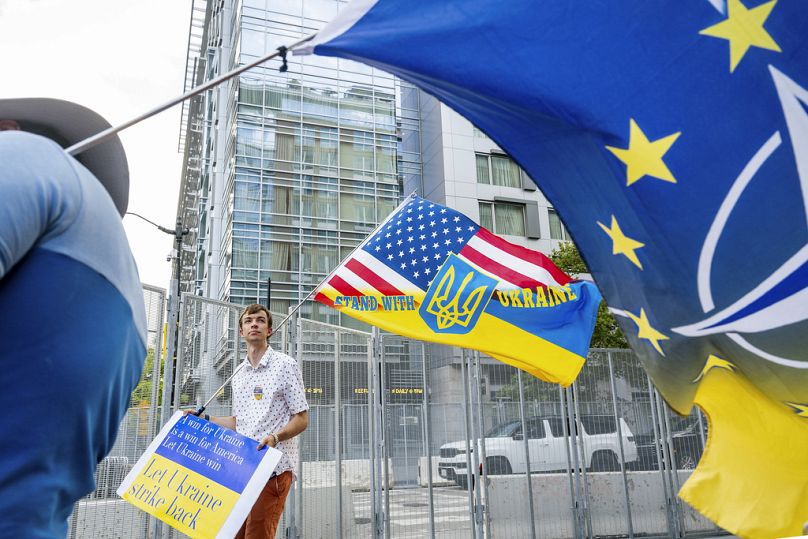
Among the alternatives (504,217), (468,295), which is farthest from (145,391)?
(504,217)

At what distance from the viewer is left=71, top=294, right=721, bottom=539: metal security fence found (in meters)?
8.63

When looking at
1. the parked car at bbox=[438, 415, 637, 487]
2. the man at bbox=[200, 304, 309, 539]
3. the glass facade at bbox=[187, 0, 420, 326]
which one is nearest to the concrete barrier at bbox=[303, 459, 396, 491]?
the parked car at bbox=[438, 415, 637, 487]

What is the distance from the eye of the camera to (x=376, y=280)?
6.75 metres

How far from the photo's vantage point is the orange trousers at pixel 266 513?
14.8ft

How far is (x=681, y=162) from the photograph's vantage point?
2.30 m

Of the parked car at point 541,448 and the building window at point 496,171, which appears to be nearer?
the parked car at point 541,448

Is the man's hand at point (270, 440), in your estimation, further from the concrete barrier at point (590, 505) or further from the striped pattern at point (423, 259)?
the concrete barrier at point (590, 505)

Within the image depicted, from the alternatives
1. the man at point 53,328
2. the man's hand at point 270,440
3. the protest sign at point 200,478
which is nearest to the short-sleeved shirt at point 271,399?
the man's hand at point 270,440

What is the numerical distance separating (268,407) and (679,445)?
8.25 meters

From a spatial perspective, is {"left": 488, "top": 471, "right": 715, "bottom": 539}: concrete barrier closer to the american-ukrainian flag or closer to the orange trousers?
the american-ukrainian flag

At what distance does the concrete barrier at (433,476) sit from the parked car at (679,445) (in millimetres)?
3279

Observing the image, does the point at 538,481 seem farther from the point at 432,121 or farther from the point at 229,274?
the point at 432,121

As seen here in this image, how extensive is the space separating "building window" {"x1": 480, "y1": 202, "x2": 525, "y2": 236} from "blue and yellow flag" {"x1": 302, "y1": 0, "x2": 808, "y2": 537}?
98.0ft

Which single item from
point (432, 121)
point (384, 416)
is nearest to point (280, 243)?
point (432, 121)
